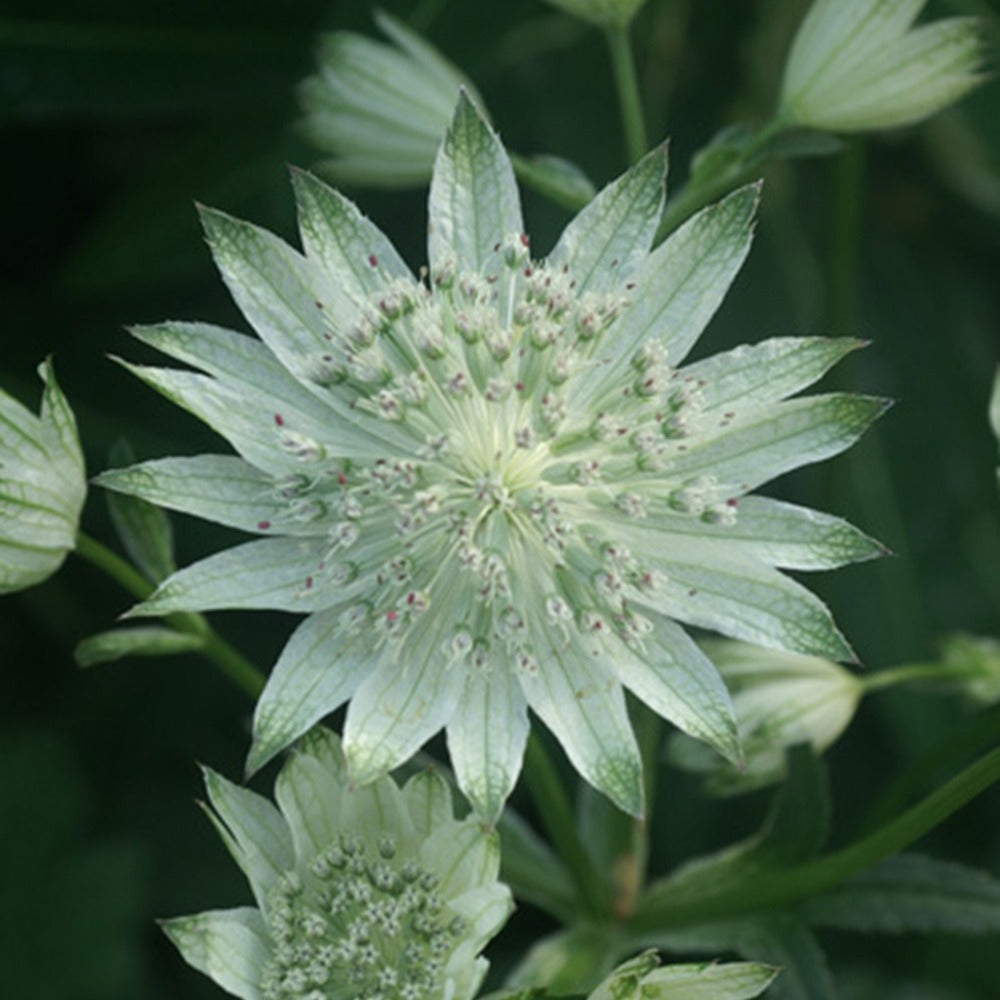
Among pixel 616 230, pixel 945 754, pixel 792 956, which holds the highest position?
pixel 616 230

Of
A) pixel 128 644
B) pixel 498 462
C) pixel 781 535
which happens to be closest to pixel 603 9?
pixel 498 462

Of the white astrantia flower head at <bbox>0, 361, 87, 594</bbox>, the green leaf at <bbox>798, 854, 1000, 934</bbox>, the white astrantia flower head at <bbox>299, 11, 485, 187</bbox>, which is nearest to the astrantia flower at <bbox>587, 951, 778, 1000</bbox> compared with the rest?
the green leaf at <bbox>798, 854, 1000, 934</bbox>

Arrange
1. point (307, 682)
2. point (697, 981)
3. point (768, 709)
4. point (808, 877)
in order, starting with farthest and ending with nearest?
point (768, 709) → point (808, 877) → point (307, 682) → point (697, 981)

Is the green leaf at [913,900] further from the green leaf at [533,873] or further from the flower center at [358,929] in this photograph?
the flower center at [358,929]

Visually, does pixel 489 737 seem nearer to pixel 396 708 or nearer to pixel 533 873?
pixel 396 708

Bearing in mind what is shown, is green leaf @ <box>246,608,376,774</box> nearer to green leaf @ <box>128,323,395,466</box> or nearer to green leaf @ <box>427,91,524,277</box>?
green leaf @ <box>128,323,395,466</box>

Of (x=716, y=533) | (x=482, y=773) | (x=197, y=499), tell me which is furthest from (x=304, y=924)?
(x=716, y=533)
